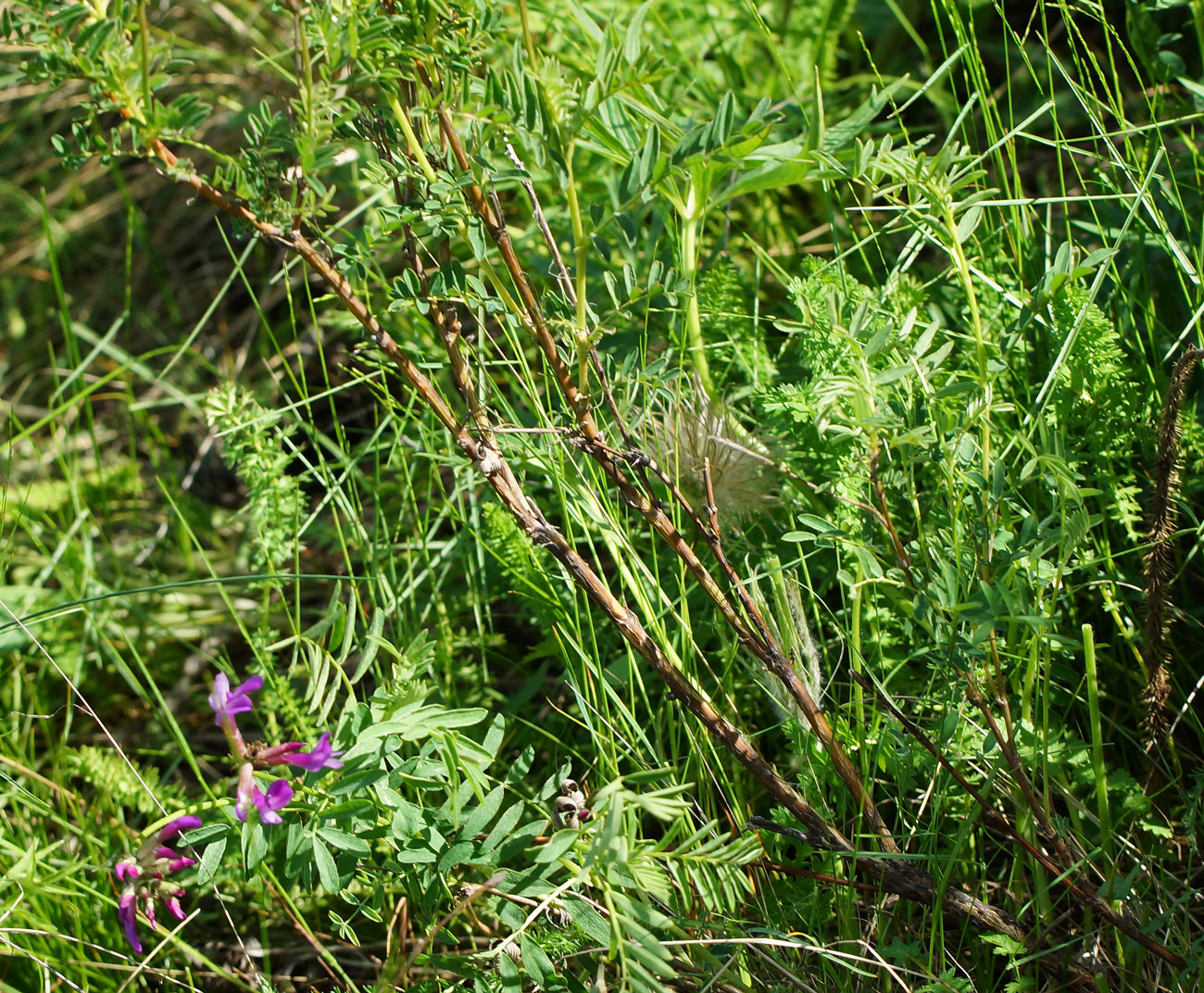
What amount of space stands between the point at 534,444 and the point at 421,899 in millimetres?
650

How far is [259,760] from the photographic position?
1.07 meters

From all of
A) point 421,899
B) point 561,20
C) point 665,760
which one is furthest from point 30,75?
point 561,20

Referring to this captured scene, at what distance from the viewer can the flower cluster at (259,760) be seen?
101cm

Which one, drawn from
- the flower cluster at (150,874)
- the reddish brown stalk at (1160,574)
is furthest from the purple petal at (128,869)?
the reddish brown stalk at (1160,574)

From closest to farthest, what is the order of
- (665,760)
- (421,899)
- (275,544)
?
(421,899)
(665,760)
(275,544)

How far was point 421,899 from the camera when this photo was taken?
1185mm

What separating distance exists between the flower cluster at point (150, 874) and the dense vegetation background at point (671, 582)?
0.01 m

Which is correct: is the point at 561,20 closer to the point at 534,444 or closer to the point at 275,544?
the point at 534,444

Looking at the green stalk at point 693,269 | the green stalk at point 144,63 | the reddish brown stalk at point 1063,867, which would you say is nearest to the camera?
the green stalk at point 144,63

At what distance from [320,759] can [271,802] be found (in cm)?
7

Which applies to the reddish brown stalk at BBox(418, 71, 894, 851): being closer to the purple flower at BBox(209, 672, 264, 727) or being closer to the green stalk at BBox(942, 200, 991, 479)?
the green stalk at BBox(942, 200, 991, 479)

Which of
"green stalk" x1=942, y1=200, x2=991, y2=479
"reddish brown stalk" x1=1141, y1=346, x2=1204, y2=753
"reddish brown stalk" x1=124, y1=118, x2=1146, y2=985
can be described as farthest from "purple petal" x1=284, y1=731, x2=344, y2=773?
"reddish brown stalk" x1=1141, y1=346, x2=1204, y2=753

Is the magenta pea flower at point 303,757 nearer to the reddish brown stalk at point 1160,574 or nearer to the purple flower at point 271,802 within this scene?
the purple flower at point 271,802

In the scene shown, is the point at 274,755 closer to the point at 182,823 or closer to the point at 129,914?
the point at 182,823
